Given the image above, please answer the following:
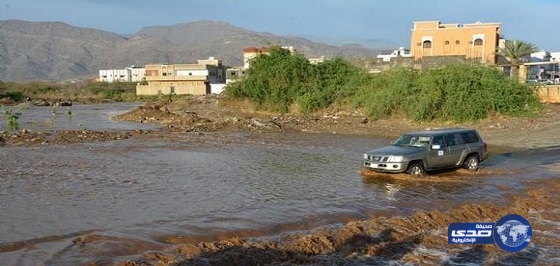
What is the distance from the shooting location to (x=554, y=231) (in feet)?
35.3

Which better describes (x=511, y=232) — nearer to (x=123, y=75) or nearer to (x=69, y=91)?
(x=69, y=91)

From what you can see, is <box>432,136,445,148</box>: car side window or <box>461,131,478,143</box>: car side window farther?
<box>461,131,478,143</box>: car side window

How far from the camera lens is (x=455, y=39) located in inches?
2665

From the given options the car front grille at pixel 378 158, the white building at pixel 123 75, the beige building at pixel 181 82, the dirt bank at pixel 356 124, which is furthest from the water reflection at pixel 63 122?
the white building at pixel 123 75

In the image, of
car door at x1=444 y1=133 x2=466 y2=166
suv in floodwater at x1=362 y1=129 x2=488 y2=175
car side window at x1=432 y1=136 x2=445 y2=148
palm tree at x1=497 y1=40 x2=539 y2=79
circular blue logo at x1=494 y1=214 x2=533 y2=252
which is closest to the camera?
circular blue logo at x1=494 y1=214 x2=533 y2=252

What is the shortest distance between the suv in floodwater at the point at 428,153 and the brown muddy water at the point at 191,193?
0.46 m

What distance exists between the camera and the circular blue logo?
436cm

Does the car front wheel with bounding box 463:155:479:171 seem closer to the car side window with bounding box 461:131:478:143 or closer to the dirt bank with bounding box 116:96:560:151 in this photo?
the car side window with bounding box 461:131:478:143

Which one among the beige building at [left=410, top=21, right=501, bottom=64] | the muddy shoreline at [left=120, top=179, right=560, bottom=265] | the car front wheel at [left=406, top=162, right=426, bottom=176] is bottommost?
the muddy shoreline at [left=120, top=179, right=560, bottom=265]

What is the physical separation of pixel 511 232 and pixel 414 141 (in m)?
13.7

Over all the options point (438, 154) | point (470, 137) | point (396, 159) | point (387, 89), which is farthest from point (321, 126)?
point (396, 159)

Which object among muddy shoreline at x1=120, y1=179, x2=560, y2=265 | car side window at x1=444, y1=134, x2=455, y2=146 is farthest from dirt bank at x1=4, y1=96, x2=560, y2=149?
muddy shoreline at x1=120, y1=179, x2=560, y2=265

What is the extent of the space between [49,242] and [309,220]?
5300 mm

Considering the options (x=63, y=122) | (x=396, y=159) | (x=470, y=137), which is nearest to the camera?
(x=396, y=159)
